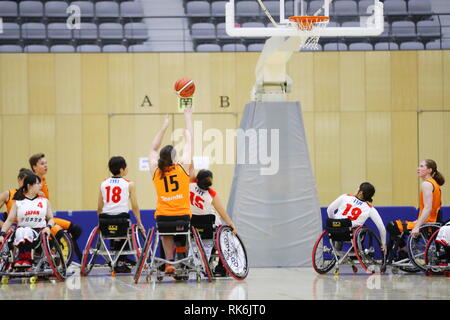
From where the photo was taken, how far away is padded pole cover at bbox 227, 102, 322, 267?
1016 cm

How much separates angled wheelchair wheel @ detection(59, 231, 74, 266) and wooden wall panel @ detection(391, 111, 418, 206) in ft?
26.8

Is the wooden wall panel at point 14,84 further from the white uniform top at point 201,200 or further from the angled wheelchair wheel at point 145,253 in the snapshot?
the angled wheelchair wheel at point 145,253

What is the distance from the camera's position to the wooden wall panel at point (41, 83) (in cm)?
1508

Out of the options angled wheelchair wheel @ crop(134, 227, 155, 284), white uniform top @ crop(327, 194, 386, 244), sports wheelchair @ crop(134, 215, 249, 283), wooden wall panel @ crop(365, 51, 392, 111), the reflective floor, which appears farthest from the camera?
wooden wall panel @ crop(365, 51, 392, 111)

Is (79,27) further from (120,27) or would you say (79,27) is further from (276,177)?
(276,177)

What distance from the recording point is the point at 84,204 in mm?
15117

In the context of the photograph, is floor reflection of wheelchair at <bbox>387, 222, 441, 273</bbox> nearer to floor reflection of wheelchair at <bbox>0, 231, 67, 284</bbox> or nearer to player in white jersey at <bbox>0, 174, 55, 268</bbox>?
floor reflection of wheelchair at <bbox>0, 231, 67, 284</bbox>

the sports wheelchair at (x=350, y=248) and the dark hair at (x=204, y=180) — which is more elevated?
the dark hair at (x=204, y=180)

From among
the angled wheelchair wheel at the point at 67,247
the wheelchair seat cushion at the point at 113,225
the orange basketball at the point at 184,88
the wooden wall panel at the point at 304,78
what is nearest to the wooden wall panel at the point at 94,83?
the wooden wall panel at the point at 304,78

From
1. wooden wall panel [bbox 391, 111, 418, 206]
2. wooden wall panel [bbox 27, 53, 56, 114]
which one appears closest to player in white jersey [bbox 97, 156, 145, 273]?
wooden wall panel [bbox 27, 53, 56, 114]

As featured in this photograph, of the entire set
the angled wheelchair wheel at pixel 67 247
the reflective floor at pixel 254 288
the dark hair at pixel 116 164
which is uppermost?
the dark hair at pixel 116 164

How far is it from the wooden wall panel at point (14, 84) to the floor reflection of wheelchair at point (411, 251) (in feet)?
28.7

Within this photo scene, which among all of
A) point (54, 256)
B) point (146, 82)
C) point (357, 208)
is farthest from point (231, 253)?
point (146, 82)

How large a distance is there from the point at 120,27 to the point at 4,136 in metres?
3.33
